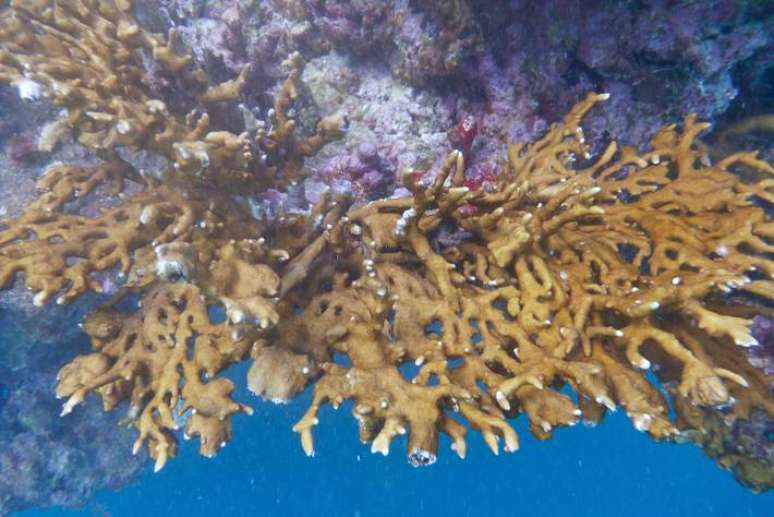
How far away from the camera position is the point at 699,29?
13.5ft

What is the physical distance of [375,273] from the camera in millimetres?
3625

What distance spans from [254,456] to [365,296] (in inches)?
1049

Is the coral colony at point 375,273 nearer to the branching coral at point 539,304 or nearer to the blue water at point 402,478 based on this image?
the branching coral at point 539,304

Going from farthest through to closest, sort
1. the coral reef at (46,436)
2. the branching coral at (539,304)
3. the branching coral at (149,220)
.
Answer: the coral reef at (46,436)
the branching coral at (149,220)
the branching coral at (539,304)

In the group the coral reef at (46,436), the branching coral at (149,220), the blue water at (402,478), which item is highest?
the branching coral at (149,220)

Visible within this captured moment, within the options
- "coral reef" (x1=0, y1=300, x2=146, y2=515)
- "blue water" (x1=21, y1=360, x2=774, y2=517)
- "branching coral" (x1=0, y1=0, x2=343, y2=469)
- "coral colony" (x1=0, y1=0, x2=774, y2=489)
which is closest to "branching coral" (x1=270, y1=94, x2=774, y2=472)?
"coral colony" (x1=0, y1=0, x2=774, y2=489)

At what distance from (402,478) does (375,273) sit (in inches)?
1597

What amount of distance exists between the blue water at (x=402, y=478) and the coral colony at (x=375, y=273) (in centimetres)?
1116

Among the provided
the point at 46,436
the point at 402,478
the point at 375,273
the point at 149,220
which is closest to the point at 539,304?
the point at 375,273

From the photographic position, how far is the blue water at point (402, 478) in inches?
1064

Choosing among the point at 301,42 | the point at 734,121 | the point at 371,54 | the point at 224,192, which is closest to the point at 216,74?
the point at 301,42

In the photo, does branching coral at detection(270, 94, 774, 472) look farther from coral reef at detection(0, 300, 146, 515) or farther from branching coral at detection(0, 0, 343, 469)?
coral reef at detection(0, 300, 146, 515)

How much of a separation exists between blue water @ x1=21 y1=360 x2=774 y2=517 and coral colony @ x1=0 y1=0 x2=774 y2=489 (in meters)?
11.2

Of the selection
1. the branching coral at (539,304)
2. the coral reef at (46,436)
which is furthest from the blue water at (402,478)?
the branching coral at (539,304)
